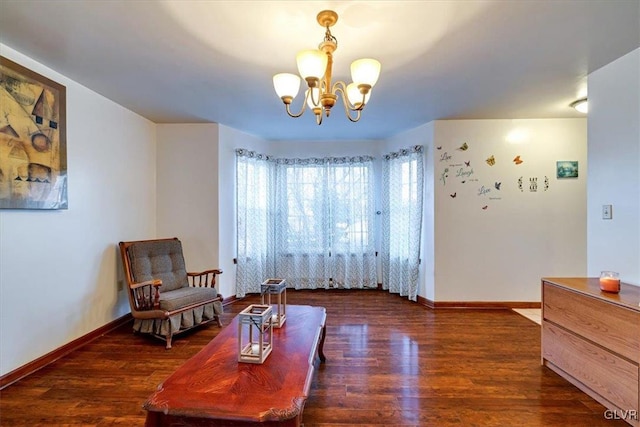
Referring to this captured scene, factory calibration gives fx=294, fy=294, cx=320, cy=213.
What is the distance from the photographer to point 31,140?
2236 mm

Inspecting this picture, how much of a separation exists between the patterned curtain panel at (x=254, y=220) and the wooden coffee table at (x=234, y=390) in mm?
2475

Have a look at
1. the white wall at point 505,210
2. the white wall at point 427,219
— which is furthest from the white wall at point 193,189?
the white wall at point 505,210

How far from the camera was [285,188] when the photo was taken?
4602mm

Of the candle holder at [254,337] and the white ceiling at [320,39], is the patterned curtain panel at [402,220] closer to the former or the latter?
the white ceiling at [320,39]

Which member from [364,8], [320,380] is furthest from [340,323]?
[364,8]

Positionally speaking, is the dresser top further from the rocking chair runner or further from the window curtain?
the rocking chair runner

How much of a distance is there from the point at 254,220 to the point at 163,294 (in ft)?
5.38

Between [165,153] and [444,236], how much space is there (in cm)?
377

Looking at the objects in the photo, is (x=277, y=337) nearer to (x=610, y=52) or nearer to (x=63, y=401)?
(x=63, y=401)

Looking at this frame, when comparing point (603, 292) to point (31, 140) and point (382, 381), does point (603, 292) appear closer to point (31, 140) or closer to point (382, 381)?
point (382, 381)

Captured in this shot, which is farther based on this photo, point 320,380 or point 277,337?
point 320,380

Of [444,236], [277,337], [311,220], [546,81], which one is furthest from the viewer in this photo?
[311,220]

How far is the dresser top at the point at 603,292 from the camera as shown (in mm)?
1742

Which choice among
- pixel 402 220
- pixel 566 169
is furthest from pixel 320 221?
pixel 566 169
